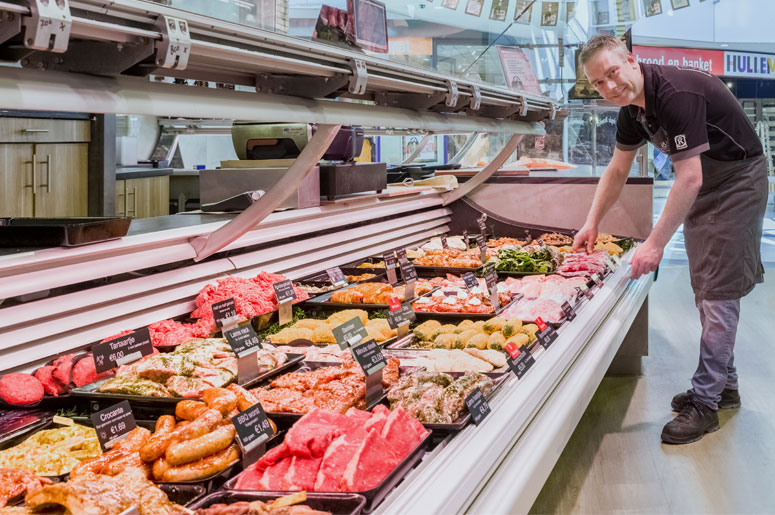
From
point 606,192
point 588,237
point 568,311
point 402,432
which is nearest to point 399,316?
point 568,311

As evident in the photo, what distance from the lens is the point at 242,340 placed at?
2.37 m

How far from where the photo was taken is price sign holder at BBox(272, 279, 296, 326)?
3285 millimetres

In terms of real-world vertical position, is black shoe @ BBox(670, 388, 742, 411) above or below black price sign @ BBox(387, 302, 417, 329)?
below

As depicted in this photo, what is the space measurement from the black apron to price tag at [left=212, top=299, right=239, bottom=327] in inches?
105

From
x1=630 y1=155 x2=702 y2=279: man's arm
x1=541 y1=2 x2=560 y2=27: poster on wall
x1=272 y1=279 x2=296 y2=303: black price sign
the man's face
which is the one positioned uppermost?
x1=541 y1=2 x2=560 y2=27: poster on wall

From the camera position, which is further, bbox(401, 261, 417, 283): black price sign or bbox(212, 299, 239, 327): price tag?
bbox(401, 261, 417, 283): black price sign

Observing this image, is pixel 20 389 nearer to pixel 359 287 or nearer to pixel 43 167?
pixel 359 287

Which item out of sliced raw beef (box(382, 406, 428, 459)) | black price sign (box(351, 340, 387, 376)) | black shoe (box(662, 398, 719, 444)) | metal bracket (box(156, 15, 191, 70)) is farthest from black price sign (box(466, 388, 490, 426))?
black shoe (box(662, 398, 719, 444))

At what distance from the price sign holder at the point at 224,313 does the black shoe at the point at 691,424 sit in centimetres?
255

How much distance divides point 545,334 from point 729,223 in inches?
66.7

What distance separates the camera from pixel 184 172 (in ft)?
29.9

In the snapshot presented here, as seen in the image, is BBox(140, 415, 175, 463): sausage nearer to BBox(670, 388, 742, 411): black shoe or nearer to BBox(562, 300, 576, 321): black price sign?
BBox(562, 300, 576, 321): black price sign

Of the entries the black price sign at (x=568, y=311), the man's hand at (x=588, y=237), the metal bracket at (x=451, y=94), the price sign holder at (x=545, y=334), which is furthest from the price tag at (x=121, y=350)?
the man's hand at (x=588, y=237)

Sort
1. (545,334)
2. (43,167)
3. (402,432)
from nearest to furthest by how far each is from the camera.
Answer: (402,432), (545,334), (43,167)
